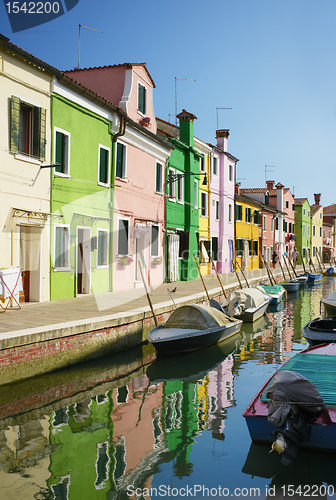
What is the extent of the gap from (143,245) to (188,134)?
7.84 m

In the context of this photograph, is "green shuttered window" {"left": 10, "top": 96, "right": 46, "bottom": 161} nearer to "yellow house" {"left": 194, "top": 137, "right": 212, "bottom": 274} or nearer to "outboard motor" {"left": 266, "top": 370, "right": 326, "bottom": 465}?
"outboard motor" {"left": 266, "top": 370, "right": 326, "bottom": 465}

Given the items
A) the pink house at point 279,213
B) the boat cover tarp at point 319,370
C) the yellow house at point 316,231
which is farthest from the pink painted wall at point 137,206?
the yellow house at point 316,231

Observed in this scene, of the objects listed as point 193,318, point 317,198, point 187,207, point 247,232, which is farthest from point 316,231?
point 193,318

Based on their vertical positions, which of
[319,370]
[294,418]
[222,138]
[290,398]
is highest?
[222,138]

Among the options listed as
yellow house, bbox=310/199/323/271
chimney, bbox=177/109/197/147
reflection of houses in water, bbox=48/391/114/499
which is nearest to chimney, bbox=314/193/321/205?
yellow house, bbox=310/199/323/271

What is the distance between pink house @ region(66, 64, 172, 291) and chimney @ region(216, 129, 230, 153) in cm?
1164

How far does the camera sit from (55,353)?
348 inches

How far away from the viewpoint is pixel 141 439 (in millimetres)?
6496

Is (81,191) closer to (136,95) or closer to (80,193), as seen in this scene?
(80,193)

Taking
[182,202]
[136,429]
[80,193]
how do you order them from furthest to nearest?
[182,202] → [80,193] → [136,429]

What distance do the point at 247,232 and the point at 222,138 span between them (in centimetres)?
889

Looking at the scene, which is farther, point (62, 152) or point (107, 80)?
point (107, 80)

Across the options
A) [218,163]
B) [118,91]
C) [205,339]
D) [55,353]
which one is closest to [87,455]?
[55,353]

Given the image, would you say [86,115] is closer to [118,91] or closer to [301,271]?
[118,91]
